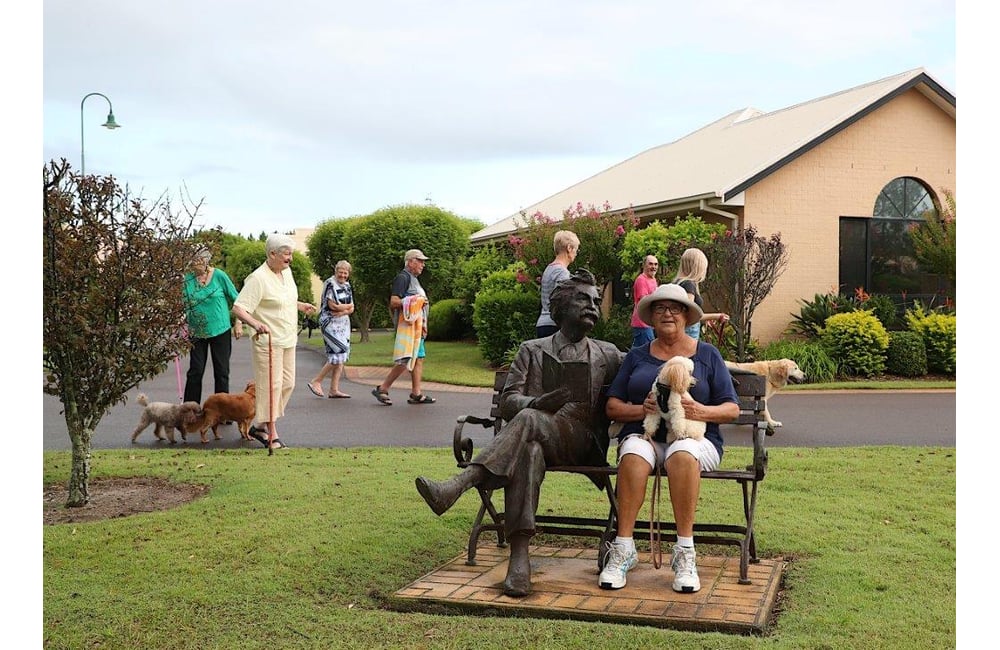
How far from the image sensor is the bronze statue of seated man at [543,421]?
203 inches

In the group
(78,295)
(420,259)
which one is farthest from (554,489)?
(420,259)

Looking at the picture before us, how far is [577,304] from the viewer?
568 centimetres

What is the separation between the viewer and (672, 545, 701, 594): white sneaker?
5086 millimetres

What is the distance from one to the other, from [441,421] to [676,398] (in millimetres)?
7054

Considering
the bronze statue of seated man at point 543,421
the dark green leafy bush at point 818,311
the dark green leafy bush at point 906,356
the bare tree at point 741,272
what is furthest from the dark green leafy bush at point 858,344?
the bronze statue of seated man at point 543,421

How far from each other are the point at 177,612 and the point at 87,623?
41cm

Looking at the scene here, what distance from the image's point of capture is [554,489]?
7742 mm

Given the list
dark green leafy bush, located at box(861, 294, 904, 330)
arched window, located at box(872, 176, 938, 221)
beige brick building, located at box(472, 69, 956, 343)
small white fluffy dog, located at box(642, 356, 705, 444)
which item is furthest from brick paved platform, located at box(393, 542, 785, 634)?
arched window, located at box(872, 176, 938, 221)

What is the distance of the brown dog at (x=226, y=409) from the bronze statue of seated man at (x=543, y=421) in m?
5.26

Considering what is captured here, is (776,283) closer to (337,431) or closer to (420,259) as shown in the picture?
(420,259)

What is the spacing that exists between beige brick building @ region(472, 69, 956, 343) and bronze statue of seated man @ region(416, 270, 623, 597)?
13728mm

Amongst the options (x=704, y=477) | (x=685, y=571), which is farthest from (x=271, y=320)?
(x=685, y=571)

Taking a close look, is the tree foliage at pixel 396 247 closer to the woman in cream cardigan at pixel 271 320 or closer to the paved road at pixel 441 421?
the paved road at pixel 441 421

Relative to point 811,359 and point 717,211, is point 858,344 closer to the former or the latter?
point 811,359
